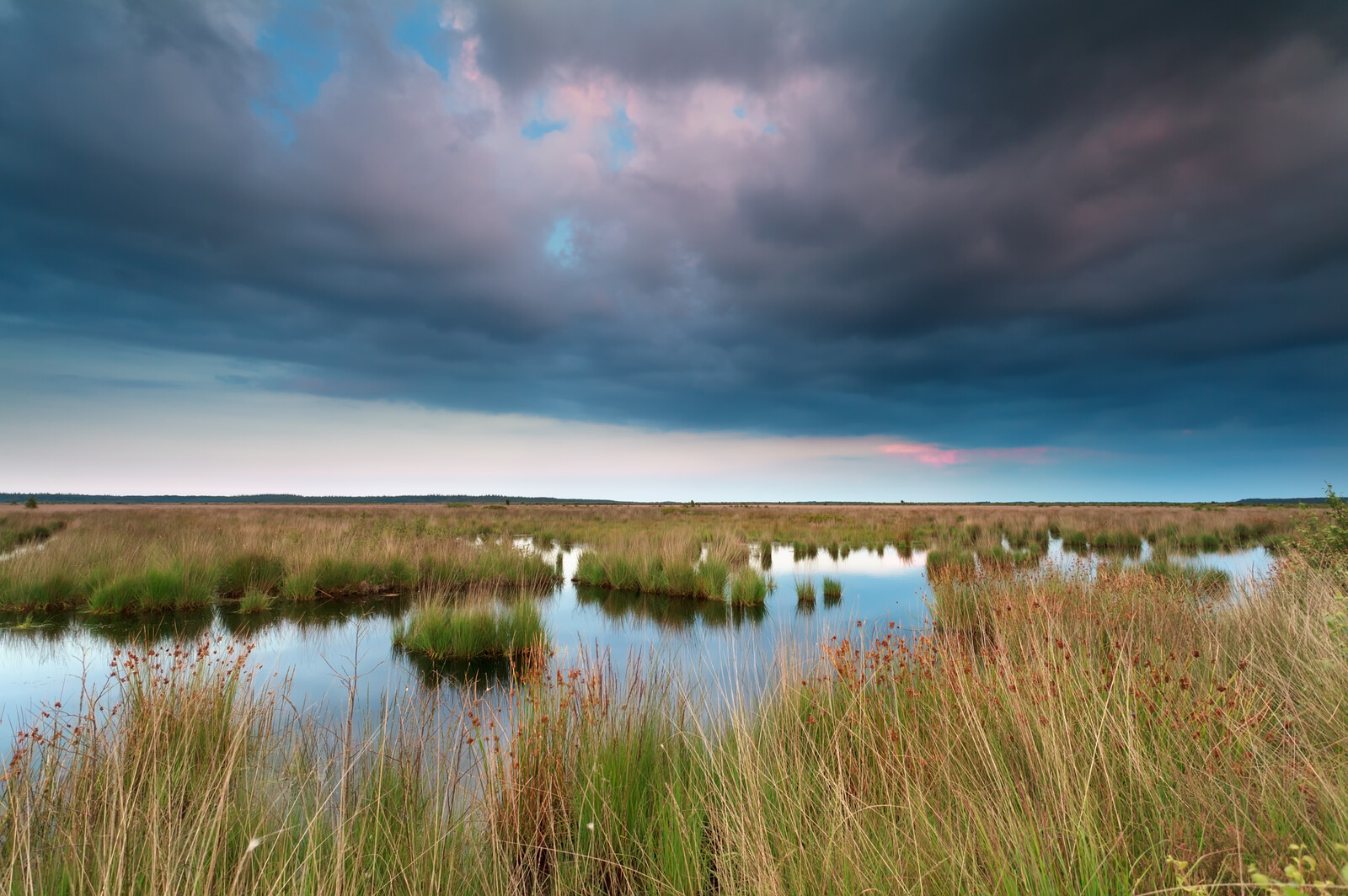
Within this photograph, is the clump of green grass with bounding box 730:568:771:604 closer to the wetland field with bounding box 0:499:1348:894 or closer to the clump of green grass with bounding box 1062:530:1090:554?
the wetland field with bounding box 0:499:1348:894

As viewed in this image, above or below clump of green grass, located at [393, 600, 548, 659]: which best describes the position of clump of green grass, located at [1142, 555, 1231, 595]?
above

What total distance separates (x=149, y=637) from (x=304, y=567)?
380cm

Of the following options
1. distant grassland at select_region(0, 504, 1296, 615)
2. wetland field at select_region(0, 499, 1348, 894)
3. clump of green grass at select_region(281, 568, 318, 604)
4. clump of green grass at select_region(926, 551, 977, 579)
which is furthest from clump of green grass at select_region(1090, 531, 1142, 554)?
clump of green grass at select_region(281, 568, 318, 604)

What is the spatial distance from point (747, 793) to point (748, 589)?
9213mm

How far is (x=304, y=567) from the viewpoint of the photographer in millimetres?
11984

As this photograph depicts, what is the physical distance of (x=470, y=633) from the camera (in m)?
7.98

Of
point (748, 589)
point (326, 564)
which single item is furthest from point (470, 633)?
point (326, 564)

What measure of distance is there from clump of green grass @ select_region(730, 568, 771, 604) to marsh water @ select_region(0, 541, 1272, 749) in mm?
329

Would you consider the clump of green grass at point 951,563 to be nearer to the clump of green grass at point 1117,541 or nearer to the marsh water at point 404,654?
the marsh water at point 404,654

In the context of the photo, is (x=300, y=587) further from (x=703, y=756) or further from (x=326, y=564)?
(x=703, y=756)

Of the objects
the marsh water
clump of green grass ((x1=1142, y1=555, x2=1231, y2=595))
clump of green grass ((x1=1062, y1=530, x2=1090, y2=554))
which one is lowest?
the marsh water

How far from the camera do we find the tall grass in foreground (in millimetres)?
2219

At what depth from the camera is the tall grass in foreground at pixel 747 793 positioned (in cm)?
222

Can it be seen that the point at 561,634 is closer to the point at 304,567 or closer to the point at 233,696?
the point at 233,696
